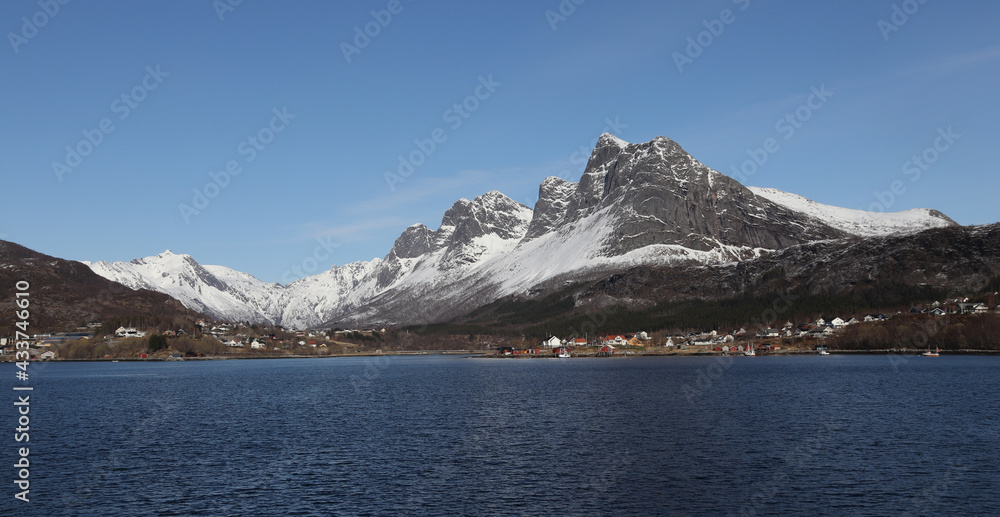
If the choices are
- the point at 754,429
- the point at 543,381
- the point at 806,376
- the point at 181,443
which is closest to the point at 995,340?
the point at 806,376

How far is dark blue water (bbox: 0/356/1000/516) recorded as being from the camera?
4803 centimetres

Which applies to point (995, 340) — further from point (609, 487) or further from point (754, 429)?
point (609, 487)

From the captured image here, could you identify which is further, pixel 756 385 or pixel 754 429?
pixel 756 385

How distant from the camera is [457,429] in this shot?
79500mm

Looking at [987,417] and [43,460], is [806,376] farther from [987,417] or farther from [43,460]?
[43,460]

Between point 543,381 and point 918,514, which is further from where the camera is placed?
point 543,381

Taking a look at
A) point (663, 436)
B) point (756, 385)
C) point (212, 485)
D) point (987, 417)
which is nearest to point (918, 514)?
point (663, 436)

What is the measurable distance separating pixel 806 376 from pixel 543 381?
50.5m

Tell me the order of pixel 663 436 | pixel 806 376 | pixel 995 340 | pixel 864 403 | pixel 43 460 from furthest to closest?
pixel 995 340, pixel 806 376, pixel 864 403, pixel 663 436, pixel 43 460

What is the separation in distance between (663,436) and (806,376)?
3132 inches

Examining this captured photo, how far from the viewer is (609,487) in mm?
51594

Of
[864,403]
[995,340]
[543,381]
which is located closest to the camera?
[864,403]

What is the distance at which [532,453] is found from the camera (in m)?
64.6

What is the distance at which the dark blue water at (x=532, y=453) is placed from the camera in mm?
48031
